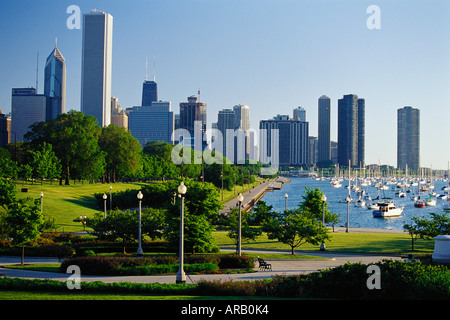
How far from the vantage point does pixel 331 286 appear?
55.6ft

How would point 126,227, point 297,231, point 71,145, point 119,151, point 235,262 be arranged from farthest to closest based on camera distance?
point 119,151 → point 71,145 → point 126,227 → point 297,231 → point 235,262

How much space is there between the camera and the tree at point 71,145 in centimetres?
8538

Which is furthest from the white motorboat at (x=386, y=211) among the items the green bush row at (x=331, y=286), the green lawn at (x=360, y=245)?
the green bush row at (x=331, y=286)

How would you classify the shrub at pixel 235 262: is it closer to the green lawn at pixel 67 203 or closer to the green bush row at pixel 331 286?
the green bush row at pixel 331 286

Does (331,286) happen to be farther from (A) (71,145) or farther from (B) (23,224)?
(A) (71,145)

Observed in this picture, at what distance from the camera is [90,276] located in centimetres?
2495

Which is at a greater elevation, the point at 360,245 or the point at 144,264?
the point at 144,264

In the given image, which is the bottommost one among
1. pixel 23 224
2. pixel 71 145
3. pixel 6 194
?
pixel 23 224

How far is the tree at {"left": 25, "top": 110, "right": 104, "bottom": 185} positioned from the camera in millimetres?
85375

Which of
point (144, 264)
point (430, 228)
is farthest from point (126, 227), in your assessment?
point (430, 228)

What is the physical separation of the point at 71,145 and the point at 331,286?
74783 mm

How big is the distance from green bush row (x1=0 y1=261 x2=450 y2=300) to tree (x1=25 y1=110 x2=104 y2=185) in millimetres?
69295

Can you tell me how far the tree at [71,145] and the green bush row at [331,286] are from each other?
6929 centimetres

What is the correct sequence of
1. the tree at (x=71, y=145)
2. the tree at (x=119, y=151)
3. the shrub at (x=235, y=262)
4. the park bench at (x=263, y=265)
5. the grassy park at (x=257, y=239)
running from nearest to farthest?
the park bench at (x=263, y=265) → the shrub at (x=235, y=262) → the grassy park at (x=257, y=239) → the tree at (x=71, y=145) → the tree at (x=119, y=151)
